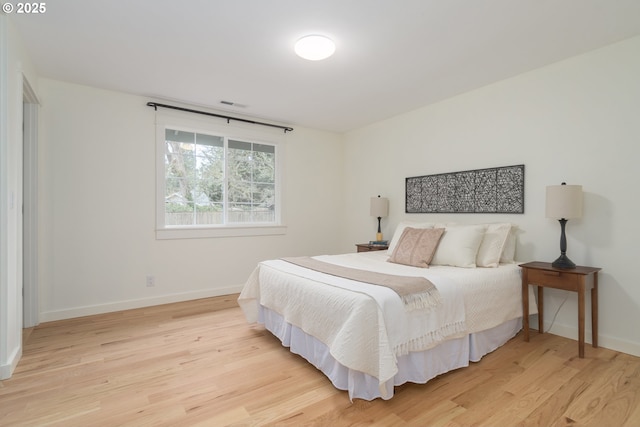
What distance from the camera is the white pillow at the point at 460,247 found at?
2.79m

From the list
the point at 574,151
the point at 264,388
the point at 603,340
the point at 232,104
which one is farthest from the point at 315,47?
the point at 603,340

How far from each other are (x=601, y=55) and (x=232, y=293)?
4.50 meters

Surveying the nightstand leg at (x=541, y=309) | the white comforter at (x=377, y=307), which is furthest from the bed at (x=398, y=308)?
the nightstand leg at (x=541, y=309)

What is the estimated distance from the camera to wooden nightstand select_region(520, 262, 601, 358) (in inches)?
91.9

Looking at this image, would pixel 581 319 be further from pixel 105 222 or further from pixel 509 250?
pixel 105 222

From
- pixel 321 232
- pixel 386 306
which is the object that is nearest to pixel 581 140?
pixel 386 306

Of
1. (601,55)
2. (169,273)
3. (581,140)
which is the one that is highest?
(601,55)

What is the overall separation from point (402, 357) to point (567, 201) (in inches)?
70.9

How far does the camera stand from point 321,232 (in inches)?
200

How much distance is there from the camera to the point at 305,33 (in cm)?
236

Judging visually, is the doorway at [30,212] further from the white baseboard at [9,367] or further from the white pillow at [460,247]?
the white pillow at [460,247]

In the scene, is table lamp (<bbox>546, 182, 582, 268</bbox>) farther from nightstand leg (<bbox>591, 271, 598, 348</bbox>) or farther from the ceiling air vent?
the ceiling air vent

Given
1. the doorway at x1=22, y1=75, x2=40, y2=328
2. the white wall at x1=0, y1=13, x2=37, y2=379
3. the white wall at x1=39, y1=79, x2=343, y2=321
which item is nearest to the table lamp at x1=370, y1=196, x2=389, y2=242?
the white wall at x1=39, y1=79, x2=343, y2=321

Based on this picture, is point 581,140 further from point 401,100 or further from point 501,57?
point 401,100
